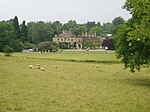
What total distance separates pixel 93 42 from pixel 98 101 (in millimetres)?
179391

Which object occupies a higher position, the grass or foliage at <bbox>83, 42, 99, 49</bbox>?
foliage at <bbox>83, 42, 99, 49</bbox>

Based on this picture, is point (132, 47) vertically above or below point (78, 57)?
above

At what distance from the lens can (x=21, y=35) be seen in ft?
511

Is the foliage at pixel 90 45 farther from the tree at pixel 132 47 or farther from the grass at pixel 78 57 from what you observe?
the tree at pixel 132 47

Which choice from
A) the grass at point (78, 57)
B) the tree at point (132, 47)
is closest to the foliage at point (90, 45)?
the grass at point (78, 57)

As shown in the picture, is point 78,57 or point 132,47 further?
point 78,57

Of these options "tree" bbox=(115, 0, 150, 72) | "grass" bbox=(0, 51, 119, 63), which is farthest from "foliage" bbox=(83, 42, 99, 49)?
"tree" bbox=(115, 0, 150, 72)

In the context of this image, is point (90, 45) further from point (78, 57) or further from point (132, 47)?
point (132, 47)

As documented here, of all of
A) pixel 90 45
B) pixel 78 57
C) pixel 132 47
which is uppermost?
pixel 90 45

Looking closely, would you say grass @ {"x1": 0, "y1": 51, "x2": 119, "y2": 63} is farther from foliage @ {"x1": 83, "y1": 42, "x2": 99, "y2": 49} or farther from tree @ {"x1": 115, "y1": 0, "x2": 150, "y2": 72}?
foliage @ {"x1": 83, "y1": 42, "x2": 99, "y2": 49}

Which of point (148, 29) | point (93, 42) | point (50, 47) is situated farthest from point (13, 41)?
point (148, 29)

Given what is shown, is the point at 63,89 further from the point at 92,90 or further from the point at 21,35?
the point at 21,35

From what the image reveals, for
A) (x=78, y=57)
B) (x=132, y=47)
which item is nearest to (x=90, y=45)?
(x=78, y=57)

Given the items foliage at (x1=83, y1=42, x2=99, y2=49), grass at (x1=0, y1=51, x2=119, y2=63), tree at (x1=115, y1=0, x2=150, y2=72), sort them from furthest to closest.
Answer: foliage at (x1=83, y1=42, x2=99, y2=49) → grass at (x1=0, y1=51, x2=119, y2=63) → tree at (x1=115, y1=0, x2=150, y2=72)
